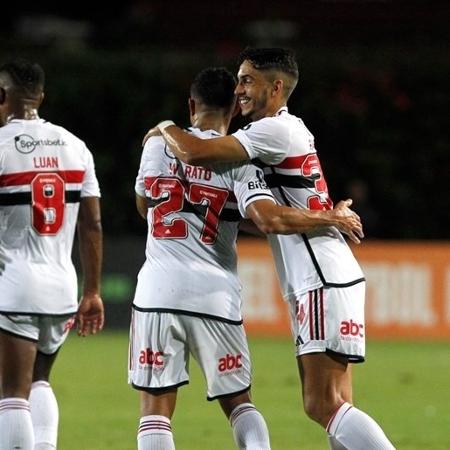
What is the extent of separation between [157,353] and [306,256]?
83 cm

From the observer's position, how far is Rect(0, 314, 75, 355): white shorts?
6770 millimetres

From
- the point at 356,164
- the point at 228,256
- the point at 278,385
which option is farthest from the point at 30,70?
the point at 356,164

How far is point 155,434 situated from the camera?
6453 millimetres

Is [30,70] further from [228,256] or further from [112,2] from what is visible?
[112,2]

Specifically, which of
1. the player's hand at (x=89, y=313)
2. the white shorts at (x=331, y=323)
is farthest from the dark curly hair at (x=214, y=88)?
the player's hand at (x=89, y=313)

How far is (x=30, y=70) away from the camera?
22.5 ft

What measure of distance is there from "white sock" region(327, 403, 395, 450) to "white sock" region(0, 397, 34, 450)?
1.46 meters

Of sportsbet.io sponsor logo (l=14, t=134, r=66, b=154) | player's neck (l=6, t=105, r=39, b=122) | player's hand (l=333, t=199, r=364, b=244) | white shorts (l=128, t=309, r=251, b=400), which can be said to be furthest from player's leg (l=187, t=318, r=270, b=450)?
player's neck (l=6, t=105, r=39, b=122)

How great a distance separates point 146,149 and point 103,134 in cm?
1487

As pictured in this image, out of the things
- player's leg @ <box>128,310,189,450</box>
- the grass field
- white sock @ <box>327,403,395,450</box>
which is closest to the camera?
white sock @ <box>327,403,395,450</box>

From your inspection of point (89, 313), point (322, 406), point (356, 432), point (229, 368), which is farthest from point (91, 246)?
point (356, 432)

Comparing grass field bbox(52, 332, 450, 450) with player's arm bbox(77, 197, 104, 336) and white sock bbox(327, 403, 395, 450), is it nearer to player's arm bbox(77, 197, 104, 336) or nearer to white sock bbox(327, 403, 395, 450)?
player's arm bbox(77, 197, 104, 336)

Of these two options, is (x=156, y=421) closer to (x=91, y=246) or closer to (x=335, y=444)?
(x=335, y=444)

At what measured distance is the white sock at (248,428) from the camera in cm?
662
